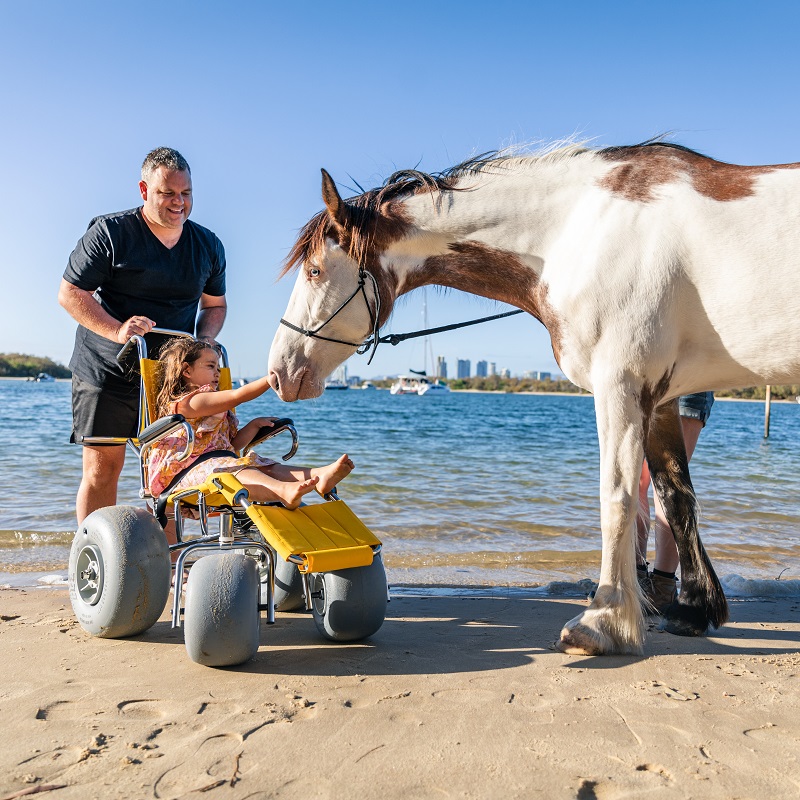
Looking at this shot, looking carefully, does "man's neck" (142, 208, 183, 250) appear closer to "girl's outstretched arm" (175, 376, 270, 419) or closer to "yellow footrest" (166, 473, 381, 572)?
"girl's outstretched arm" (175, 376, 270, 419)

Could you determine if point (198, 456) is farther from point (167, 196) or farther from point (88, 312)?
point (167, 196)

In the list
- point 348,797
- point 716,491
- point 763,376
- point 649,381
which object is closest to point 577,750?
point 348,797

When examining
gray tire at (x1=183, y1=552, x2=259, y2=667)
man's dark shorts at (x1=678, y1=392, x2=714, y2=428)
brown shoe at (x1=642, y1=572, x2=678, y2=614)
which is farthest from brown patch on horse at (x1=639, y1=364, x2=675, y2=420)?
gray tire at (x1=183, y1=552, x2=259, y2=667)

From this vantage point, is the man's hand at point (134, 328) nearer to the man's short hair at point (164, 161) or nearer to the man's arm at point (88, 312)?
the man's arm at point (88, 312)

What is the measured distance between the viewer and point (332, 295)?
3.12m

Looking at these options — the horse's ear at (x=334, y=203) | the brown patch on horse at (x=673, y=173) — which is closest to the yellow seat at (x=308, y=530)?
the horse's ear at (x=334, y=203)

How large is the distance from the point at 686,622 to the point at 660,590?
1.49ft

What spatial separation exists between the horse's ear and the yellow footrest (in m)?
1.18

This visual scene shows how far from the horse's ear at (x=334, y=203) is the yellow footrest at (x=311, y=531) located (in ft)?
3.89

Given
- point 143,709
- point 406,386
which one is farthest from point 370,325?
point 406,386

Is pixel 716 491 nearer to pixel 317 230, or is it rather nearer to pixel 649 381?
pixel 649 381

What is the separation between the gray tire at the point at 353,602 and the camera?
2.98 meters

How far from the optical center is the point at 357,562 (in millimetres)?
2832

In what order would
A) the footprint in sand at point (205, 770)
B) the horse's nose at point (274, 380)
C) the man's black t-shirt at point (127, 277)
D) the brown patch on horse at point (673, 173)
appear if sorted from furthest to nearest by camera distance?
the man's black t-shirt at point (127, 277) < the horse's nose at point (274, 380) < the brown patch on horse at point (673, 173) < the footprint in sand at point (205, 770)
